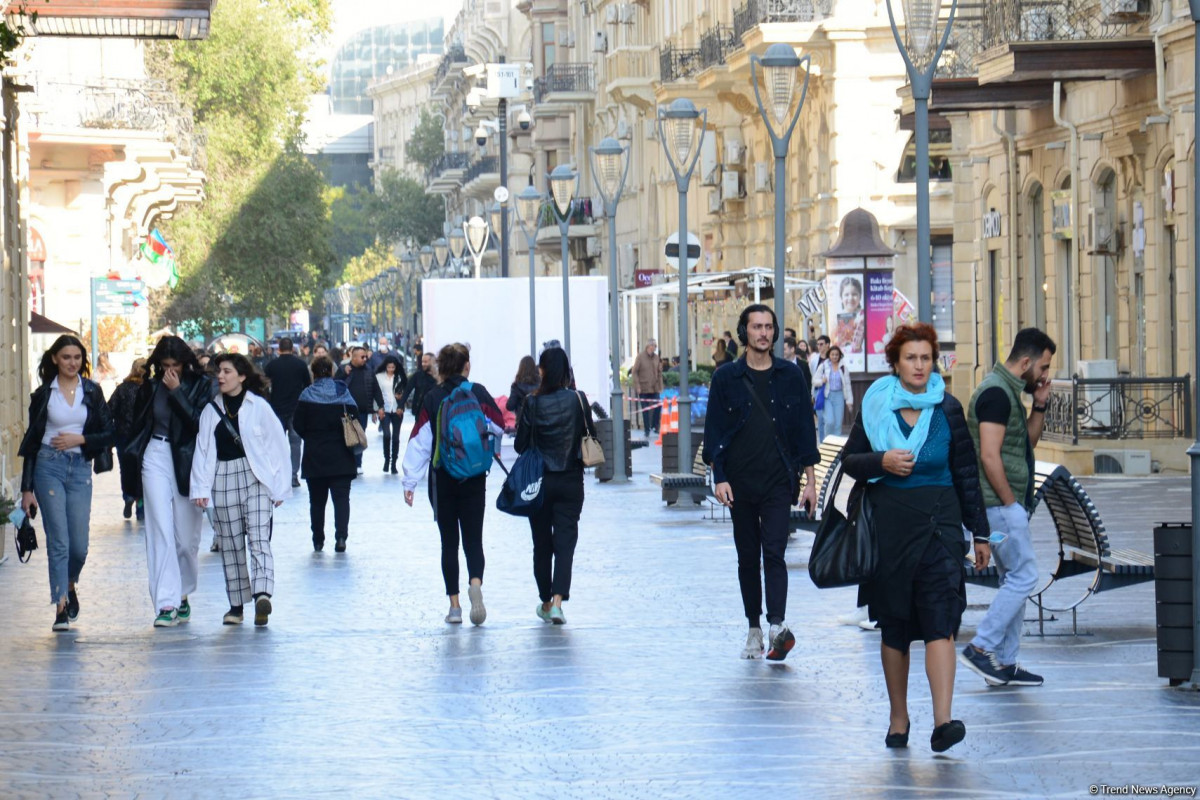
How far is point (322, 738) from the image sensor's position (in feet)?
29.3

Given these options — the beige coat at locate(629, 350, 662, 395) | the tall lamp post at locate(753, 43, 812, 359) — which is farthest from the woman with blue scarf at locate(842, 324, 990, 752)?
the beige coat at locate(629, 350, 662, 395)

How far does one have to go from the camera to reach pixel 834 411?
3244 centimetres

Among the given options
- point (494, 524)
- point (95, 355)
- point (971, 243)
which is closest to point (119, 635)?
point (494, 524)

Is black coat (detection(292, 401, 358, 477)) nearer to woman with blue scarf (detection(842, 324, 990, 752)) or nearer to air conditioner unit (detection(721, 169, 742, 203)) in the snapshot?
woman with blue scarf (detection(842, 324, 990, 752))

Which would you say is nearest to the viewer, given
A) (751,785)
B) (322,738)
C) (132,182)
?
(751,785)

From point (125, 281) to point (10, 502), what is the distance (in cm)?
1587

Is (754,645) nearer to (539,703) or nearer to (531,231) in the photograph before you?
(539,703)

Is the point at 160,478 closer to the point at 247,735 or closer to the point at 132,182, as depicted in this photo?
the point at 247,735

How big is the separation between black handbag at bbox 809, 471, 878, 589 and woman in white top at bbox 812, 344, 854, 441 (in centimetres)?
2381

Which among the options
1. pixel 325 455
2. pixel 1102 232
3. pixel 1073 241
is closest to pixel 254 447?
pixel 325 455

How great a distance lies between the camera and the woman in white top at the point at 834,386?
3238 centimetres

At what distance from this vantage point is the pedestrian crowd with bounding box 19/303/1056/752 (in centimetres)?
832

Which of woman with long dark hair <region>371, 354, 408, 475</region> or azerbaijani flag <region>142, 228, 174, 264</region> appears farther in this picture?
azerbaijani flag <region>142, 228, 174, 264</region>

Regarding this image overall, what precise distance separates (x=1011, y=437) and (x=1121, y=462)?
14.8 meters
